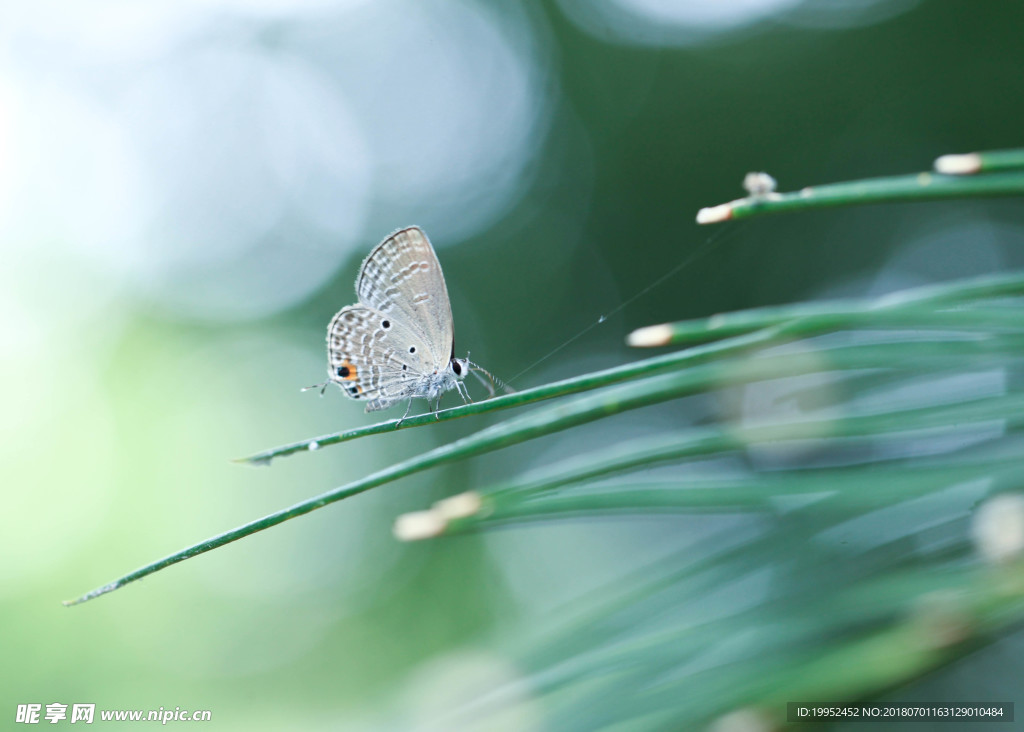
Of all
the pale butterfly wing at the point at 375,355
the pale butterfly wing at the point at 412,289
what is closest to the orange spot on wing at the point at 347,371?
the pale butterfly wing at the point at 375,355

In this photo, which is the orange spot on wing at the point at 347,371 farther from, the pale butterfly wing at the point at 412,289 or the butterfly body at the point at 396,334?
the pale butterfly wing at the point at 412,289

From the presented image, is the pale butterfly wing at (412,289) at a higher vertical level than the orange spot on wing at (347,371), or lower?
higher

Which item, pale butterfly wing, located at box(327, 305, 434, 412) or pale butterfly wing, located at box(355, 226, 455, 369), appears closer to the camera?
pale butterfly wing, located at box(355, 226, 455, 369)

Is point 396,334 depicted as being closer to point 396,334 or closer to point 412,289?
point 396,334

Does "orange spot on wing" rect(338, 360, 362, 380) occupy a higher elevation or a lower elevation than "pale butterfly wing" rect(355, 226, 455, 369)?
lower

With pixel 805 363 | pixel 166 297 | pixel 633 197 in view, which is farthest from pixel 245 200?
pixel 805 363

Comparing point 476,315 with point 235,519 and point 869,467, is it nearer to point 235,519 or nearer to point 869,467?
point 235,519

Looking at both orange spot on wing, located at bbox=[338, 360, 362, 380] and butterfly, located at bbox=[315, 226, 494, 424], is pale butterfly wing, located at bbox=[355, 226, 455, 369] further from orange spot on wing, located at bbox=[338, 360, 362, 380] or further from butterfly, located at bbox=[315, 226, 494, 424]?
orange spot on wing, located at bbox=[338, 360, 362, 380]

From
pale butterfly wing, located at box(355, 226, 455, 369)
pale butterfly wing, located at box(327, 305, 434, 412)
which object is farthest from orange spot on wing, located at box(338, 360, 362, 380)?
pale butterfly wing, located at box(355, 226, 455, 369)
